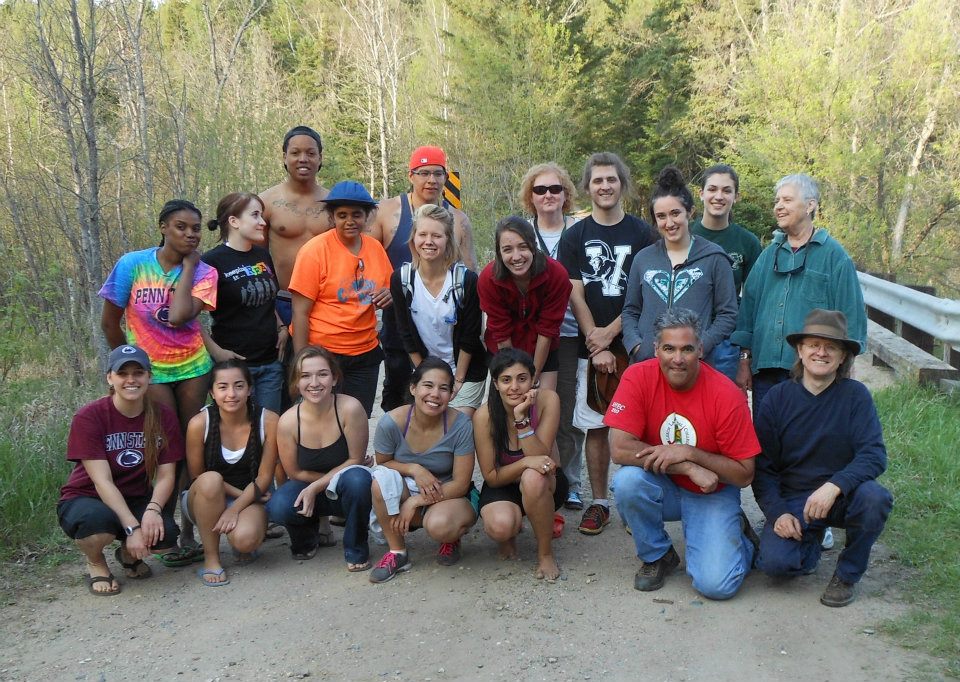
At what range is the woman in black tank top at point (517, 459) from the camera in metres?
4.31

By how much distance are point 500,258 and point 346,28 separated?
115ft

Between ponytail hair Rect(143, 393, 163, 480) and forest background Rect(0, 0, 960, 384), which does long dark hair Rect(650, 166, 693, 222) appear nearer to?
ponytail hair Rect(143, 393, 163, 480)

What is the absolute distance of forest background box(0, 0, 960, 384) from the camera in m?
7.63

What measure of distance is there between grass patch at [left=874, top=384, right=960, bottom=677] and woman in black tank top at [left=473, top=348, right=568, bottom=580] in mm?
1631

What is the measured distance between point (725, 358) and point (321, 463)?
93.0 inches

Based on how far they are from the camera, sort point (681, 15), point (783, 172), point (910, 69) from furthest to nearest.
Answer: point (681, 15)
point (783, 172)
point (910, 69)

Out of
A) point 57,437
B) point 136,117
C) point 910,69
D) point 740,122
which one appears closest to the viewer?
point 57,437

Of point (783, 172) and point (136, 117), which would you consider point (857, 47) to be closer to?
point (783, 172)

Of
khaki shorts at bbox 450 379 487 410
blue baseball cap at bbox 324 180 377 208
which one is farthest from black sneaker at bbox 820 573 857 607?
blue baseball cap at bbox 324 180 377 208

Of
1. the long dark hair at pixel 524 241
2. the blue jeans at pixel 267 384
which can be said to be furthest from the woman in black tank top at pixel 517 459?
the blue jeans at pixel 267 384

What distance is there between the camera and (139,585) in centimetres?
435

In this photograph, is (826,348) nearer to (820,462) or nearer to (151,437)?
(820,462)

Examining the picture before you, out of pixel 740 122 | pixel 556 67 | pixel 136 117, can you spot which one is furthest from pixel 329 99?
pixel 136 117

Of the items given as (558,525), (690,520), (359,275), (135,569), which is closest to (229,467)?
(135,569)
